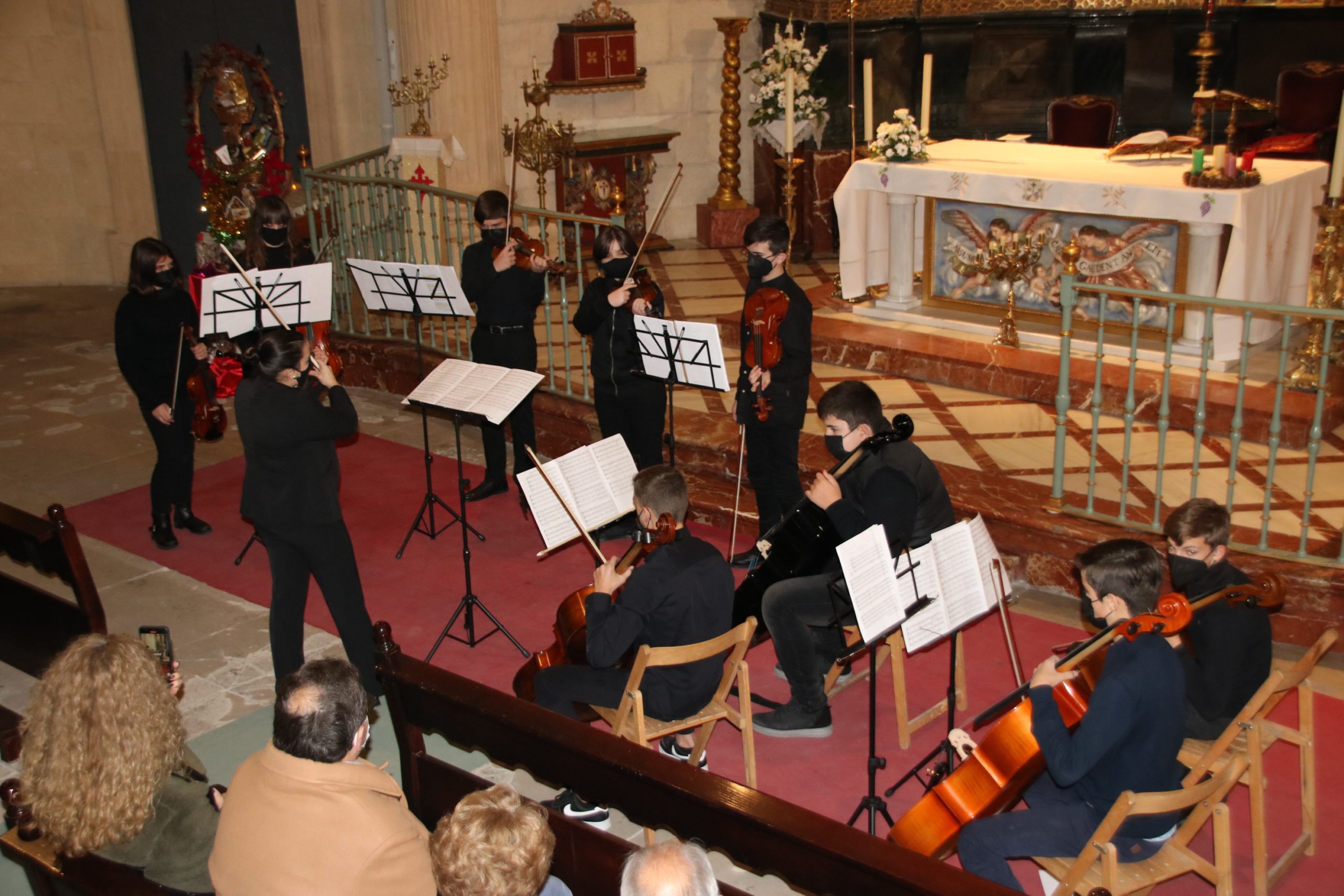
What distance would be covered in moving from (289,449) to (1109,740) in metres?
2.96

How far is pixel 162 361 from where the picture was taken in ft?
20.2

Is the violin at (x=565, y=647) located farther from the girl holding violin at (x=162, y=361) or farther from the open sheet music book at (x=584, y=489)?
the girl holding violin at (x=162, y=361)

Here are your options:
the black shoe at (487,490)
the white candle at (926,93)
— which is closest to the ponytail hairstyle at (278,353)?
the black shoe at (487,490)

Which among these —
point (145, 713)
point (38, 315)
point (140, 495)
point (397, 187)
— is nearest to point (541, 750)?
point (145, 713)

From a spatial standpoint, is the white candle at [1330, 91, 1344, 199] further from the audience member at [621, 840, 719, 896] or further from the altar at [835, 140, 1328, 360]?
the audience member at [621, 840, 719, 896]

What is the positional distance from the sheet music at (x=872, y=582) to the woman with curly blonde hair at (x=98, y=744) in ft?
6.07

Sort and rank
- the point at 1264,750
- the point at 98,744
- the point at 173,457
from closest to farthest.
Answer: the point at 98,744 < the point at 1264,750 < the point at 173,457

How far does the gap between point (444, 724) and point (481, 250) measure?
3681mm

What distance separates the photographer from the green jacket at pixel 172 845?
312 centimetres

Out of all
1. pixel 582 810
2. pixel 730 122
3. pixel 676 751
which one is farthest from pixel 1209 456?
pixel 730 122

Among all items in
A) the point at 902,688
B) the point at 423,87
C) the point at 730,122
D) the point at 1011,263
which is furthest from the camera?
the point at 730,122

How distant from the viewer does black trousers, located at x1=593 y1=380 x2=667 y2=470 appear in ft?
20.4

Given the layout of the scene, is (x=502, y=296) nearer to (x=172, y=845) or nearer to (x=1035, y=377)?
(x=1035, y=377)

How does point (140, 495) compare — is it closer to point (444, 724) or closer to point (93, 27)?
point (444, 724)
